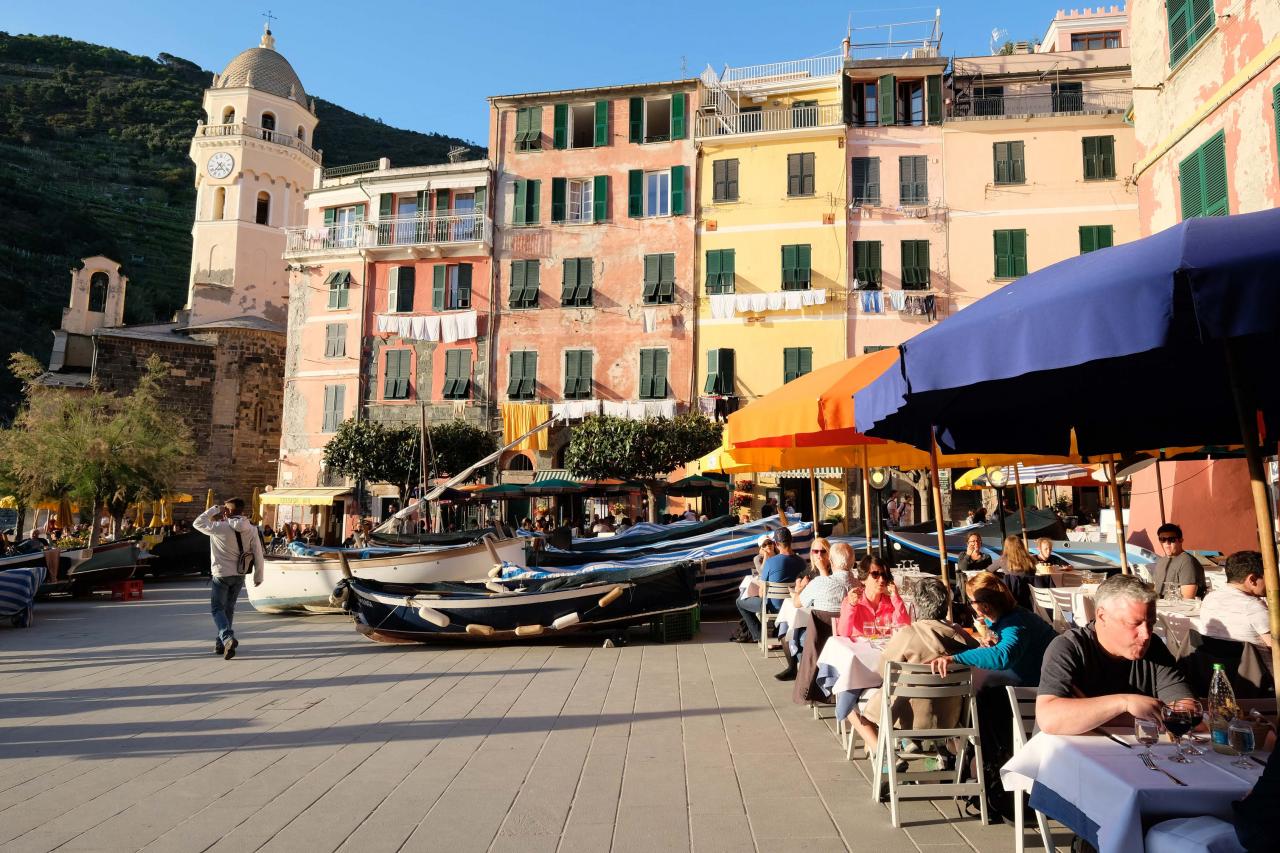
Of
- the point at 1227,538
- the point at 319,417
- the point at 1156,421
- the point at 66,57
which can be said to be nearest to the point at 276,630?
the point at 1156,421

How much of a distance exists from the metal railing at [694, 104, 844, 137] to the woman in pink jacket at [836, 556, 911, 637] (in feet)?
85.6

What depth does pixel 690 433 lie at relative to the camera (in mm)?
26797

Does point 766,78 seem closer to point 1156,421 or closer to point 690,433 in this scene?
point 690,433

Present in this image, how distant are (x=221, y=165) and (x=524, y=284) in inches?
856

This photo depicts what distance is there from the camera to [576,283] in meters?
31.5

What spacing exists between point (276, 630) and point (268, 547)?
16.2m

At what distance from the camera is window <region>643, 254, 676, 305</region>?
99.8ft

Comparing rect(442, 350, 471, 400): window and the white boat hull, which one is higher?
rect(442, 350, 471, 400): window

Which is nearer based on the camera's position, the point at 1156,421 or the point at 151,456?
the point at 1156,421

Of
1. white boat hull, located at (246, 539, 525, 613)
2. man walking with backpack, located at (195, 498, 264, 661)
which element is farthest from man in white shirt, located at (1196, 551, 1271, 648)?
white boat hull, located at (246, 539, 525, 613)

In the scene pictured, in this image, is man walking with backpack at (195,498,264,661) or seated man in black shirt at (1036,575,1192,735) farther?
man walking with backpack at (195,498,264,661)

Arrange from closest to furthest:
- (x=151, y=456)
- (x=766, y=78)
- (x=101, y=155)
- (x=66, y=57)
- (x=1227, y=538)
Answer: (x=1227, y=538) < (x=151, y=456) < (x=766, y=78) < (x=101, y=155) < (x=66, y=57)

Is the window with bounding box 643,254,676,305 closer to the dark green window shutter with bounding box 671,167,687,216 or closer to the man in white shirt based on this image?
the dark green window shutter with bounding box 671,167,687,216

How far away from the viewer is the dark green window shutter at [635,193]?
31.4m
